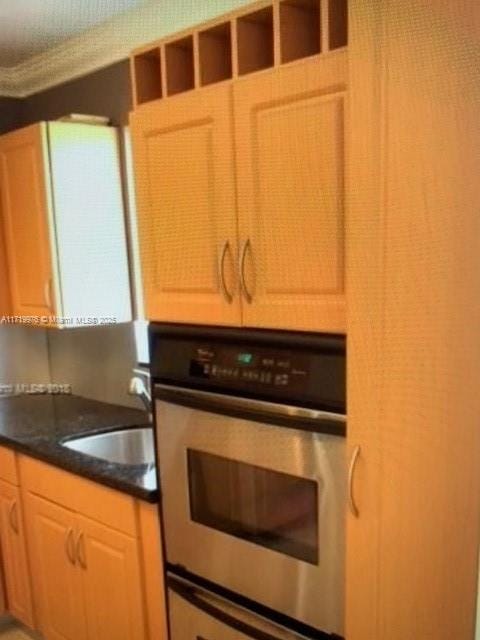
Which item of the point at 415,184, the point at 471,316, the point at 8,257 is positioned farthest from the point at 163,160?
the point at 8,257

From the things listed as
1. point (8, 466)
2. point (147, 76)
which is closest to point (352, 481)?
point (147, 76)

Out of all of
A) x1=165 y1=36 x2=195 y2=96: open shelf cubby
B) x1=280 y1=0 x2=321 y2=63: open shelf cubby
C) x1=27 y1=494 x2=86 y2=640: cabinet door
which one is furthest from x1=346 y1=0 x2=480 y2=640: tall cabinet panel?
x1=27 y1=494 x2=86 y2=640: cabinet door

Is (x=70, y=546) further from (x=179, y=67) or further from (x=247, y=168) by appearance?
(x=179, y=67)

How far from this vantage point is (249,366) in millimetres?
1491

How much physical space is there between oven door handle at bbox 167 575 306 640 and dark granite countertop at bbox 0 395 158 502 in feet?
0.91

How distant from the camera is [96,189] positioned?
2512mm

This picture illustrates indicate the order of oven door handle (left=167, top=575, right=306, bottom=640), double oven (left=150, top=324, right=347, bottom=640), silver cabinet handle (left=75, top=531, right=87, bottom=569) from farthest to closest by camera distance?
silver cabinet handle (left=75, top=531, right=87, bottom=569)
oven door handle (left=167, top=575, right=306, bottom=640)
double oven (left=150, top=324, right=347, bottom=640)

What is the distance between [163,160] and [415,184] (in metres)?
Result: 0.77

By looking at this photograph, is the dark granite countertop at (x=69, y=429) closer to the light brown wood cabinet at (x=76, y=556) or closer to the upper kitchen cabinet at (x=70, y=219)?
the light brown wood cabinet at (x=76, y=556)

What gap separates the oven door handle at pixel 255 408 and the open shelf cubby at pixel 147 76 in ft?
2.70

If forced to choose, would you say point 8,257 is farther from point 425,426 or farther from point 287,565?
point 425,426

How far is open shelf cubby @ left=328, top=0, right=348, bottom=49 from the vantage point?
1253mm

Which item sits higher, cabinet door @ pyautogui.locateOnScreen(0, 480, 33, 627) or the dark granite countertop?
the dark granite countertop

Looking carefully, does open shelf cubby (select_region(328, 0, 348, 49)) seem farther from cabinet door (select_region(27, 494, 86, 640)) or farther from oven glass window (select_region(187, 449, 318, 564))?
cabinet door (select_region(27, 494, 86, 640))
